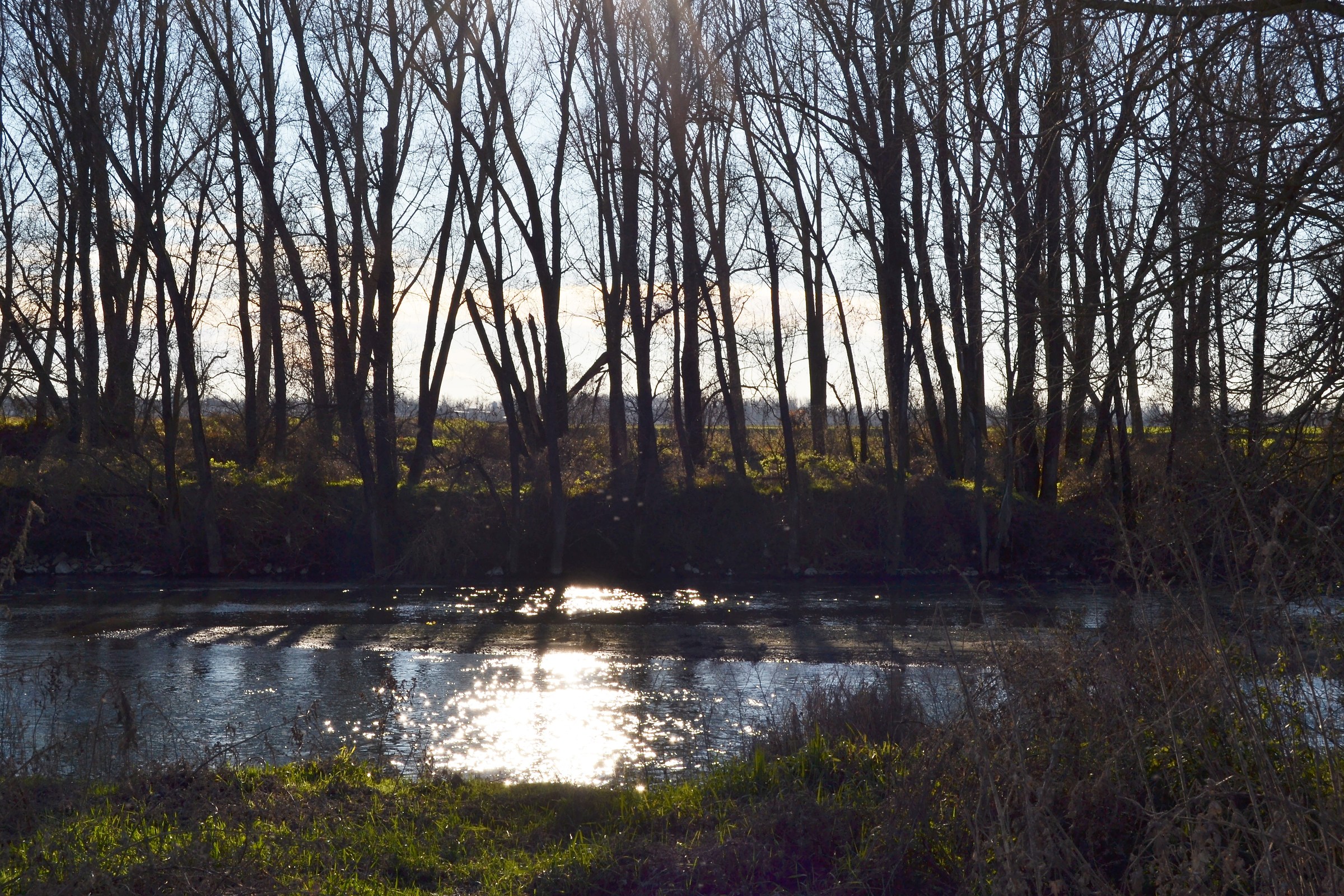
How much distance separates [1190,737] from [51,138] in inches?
1070

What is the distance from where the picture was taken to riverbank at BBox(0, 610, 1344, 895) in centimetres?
447

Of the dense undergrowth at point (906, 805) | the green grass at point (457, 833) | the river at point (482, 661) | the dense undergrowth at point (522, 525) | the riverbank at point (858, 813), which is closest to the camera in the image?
the dense undergrowth at point (906, 805)

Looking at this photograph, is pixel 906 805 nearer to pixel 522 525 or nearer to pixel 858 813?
pixel 858 813

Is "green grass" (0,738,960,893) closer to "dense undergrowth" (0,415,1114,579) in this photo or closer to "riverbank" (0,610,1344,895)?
"riverbank" (0,610,1344,895)

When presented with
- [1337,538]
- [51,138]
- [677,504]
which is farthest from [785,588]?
[51,138]

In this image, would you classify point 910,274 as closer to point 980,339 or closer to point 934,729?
point 980,339

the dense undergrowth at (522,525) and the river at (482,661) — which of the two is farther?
the dense undergrowth at (522,525)

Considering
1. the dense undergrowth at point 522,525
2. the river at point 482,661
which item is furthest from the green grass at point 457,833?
the dense undergrowth at point 522,525

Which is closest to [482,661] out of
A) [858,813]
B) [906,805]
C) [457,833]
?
[457,833]

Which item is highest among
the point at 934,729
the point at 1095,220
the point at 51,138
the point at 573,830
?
the point at 51,138

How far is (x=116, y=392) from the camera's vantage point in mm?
24172

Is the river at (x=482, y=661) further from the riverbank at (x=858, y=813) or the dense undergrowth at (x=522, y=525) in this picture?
the dense undergrowth at (x=522, y=525)

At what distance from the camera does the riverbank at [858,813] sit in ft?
14.7

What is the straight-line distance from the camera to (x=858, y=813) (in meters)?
5.89
